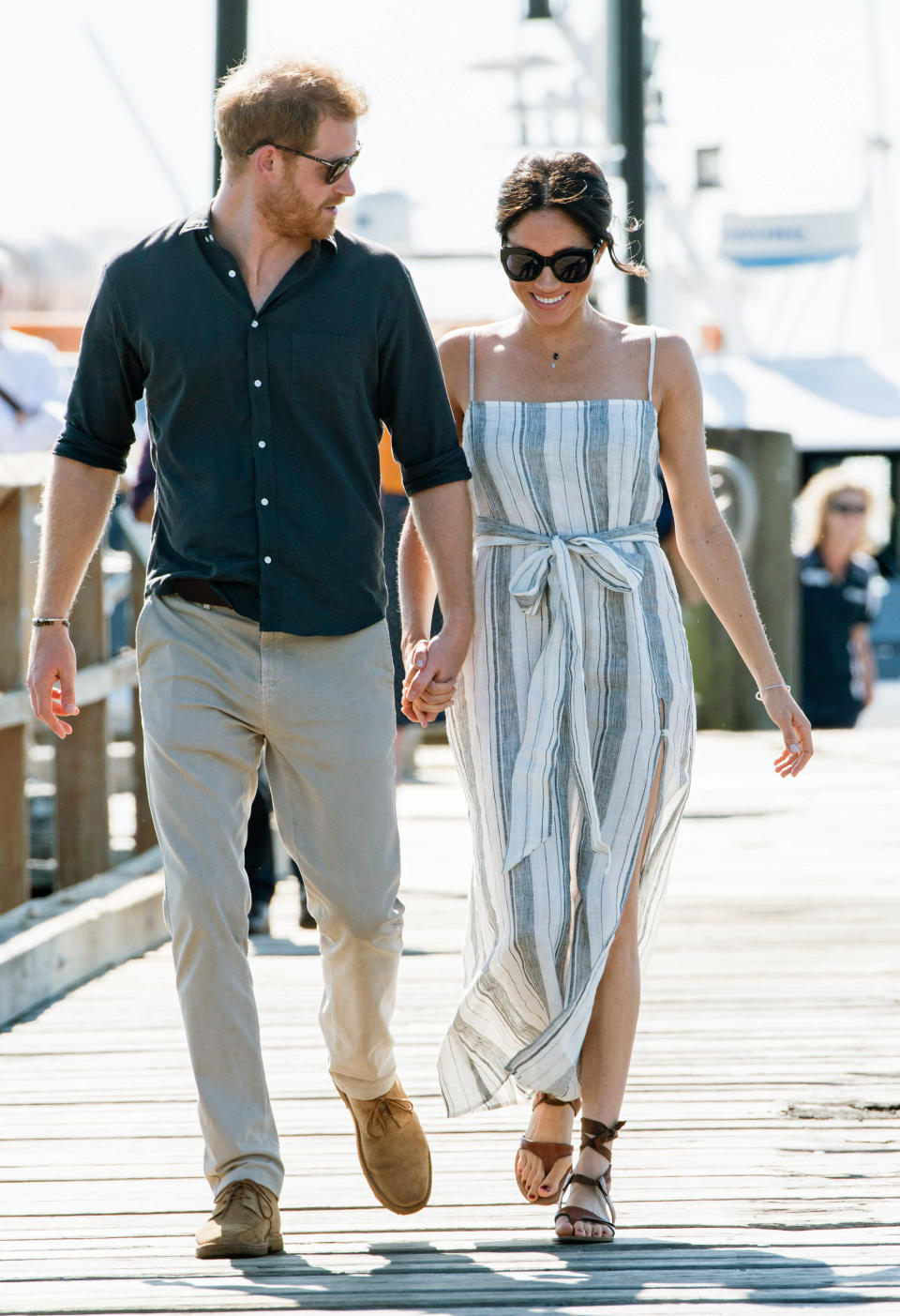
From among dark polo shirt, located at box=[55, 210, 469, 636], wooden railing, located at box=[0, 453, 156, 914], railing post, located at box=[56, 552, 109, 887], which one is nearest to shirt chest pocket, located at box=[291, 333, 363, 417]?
dark polo shirt, located at box=[55, 210, 469, 636]

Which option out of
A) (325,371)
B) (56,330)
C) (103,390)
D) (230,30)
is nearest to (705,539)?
(325,371)

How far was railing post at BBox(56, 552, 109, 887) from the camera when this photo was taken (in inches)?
233

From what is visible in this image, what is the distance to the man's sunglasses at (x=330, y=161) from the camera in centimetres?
322

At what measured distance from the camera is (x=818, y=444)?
70.7 ft

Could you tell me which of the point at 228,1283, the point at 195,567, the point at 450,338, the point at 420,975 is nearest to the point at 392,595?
the point at 420,975

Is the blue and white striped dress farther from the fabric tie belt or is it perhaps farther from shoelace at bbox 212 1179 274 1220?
shoelace at bbox 212 1179 274 1220

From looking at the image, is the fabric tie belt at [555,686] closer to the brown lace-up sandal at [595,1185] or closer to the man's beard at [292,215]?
the brown lace-up sandal at [595,1185]

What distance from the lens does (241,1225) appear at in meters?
3.17

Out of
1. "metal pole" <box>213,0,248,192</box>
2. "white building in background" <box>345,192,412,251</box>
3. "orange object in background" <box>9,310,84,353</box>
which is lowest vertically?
"metal pole" <box>213,0,248,192</box>

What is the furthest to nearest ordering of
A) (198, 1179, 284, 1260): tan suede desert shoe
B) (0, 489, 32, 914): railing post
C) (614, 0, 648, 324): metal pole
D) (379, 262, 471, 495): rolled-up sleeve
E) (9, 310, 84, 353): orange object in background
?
(9, 310, 84, 353): orange object in background → (614, 0, 648, 324): metal pole → (0, 489, 32, 914): railing post → (379, 262, 471, 495): rolled-up sleeve → (198, 1179, 284, 1260): tan suede desert shoe

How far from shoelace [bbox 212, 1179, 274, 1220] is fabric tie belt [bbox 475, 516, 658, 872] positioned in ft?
2.15

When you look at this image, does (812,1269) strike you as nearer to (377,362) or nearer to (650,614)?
(650,614)

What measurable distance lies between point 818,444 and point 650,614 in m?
18.5

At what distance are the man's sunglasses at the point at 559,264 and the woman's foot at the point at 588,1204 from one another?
4.73ft
